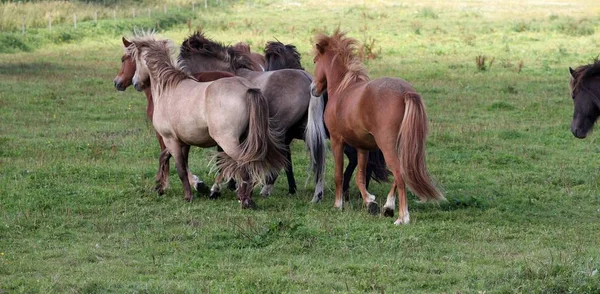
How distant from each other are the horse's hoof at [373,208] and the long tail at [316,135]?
3.85ft

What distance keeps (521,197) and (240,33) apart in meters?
24.1

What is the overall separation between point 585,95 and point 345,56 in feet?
8.89

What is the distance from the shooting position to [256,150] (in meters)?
9.76

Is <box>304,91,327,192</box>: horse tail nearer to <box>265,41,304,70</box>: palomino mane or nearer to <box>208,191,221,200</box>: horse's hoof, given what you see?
<box>208,191,221,200</box>: horse's hoof

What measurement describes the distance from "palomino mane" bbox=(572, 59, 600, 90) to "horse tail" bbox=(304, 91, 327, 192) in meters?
2.90

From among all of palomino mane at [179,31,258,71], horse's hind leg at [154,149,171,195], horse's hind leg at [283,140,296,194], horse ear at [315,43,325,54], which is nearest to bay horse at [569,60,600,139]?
horse ear at [315,43,325,54]

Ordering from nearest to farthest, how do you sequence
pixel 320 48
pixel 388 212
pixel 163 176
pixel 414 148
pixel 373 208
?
pixel 414 148 → pixel 388 212 → pixel 373 208 → pixel 320 48 → pixel 163 176

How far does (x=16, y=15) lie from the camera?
1261 inches

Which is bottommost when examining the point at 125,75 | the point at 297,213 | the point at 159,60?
the point at 297,213

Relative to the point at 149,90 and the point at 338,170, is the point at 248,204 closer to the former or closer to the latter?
the point at 338,170

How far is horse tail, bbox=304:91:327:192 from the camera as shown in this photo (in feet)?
34.7

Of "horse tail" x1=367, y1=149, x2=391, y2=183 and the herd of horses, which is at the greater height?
the herd of horses

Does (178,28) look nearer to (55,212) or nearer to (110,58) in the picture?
(110,58)

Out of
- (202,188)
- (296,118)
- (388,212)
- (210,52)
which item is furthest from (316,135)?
(210,52)
